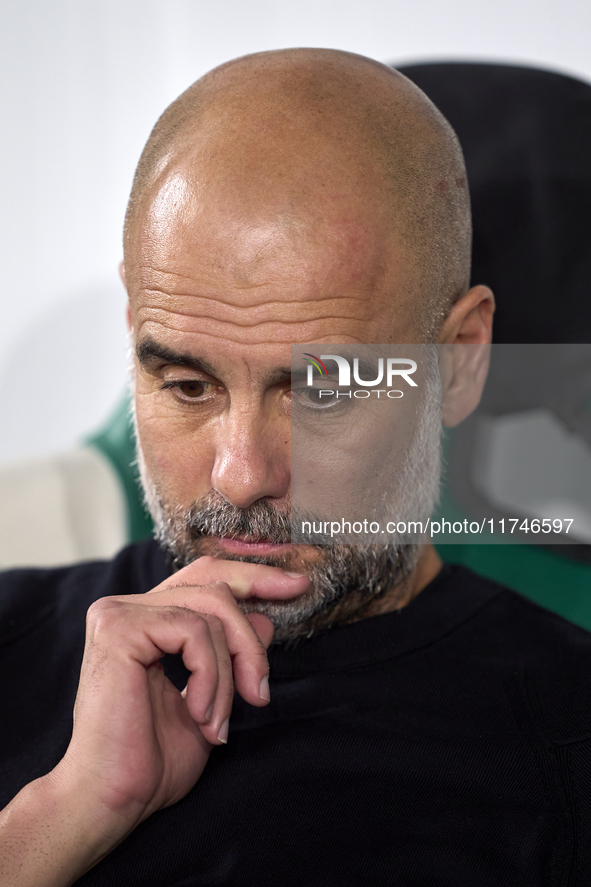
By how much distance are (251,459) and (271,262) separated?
23 centimetres

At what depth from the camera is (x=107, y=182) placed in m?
2.57

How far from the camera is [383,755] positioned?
97 centimetres

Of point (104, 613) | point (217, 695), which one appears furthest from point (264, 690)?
point (104, 613)

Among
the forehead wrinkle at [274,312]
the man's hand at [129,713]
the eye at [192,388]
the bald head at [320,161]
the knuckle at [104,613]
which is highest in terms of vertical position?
the bald head at [320,161]

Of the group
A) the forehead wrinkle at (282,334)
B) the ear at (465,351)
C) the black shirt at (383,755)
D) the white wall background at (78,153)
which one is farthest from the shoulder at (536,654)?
the white wall background at (78,153)

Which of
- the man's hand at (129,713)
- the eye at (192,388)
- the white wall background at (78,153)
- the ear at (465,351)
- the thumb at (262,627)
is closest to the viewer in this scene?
the man's hand at (129,713)

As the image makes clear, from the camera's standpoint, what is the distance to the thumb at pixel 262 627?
36.3 inches

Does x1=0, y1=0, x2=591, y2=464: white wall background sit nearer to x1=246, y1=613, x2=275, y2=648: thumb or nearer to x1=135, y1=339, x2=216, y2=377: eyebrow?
x1=135, y1=339, x2=216, y2=377: eyebrow

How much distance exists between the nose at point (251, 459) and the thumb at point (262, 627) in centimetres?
13

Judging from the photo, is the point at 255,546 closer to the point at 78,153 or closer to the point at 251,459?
the point at 251,459

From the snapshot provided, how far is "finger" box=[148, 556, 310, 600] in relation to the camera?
94 centimetres

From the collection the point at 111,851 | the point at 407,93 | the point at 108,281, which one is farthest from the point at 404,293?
the point at 108,281

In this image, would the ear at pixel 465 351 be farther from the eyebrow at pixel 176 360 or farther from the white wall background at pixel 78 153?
the white wall background at pixel 78 153

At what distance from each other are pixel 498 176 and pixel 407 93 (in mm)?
633
